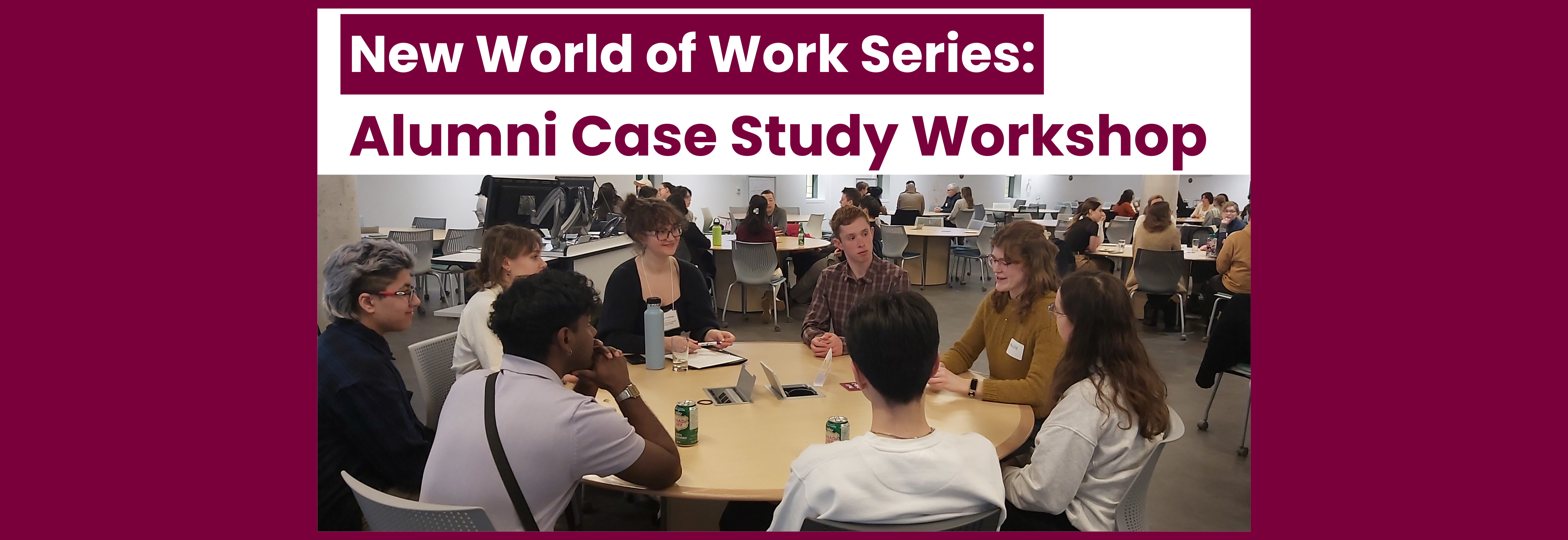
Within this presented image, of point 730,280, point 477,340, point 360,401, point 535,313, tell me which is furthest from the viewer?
point 730,280

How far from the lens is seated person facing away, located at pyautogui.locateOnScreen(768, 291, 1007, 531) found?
1223 mm

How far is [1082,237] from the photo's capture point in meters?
6.44

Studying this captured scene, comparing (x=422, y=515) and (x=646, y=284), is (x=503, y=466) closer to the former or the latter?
(x=422, y=515)

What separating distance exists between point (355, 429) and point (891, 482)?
124 cm

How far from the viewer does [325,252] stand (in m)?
4.30

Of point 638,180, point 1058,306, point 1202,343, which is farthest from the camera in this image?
point 638,180

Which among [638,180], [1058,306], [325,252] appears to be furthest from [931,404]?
[638,180]

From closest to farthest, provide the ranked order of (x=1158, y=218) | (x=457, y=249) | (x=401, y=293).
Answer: (x=401, y=293) → (x=1158, y=218) → (x=457, y=249)

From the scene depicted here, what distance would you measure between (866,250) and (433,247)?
605 centimetres

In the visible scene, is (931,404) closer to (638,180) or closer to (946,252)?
(946,252)

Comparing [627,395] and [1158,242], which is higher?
[1158,242]

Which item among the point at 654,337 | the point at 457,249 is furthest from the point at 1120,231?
the point at 654,337

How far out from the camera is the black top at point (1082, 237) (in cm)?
643

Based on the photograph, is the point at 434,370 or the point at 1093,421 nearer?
the point at 1093,421
